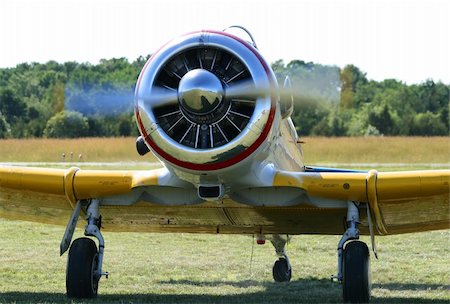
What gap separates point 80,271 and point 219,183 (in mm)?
1533

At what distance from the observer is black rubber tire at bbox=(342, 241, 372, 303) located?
29.8ft

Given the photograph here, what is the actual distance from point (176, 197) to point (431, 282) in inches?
142

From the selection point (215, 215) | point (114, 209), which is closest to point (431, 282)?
point (215, 215)

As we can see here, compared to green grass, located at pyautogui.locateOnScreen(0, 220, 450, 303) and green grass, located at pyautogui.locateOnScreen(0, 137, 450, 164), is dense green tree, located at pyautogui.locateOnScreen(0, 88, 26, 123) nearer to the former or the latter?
green grass, located at pyautogui.locateOnScreen(0, 137, 450, 164)

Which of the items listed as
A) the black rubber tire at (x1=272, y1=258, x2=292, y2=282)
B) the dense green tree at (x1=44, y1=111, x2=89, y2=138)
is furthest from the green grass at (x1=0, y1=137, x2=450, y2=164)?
the black rubber tire at (x1=272, y1=258, x2=292, y2=282)

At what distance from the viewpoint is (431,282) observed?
38.2ft

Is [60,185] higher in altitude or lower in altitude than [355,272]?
higher

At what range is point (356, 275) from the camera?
29.9 ft

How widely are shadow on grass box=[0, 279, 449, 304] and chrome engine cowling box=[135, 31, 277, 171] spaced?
1617mm

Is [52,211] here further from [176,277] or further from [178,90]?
[178,90]

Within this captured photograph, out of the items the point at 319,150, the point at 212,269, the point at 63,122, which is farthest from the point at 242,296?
the point at 319,150

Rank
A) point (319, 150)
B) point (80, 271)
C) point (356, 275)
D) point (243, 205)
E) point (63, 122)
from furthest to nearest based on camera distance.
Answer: point (319, 150)
point (63, 122)
point (243, 205)
point (80, 271)
point (356, 275)

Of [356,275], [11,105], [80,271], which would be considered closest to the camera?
[356,275]

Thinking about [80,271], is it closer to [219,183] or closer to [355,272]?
[219,183]
